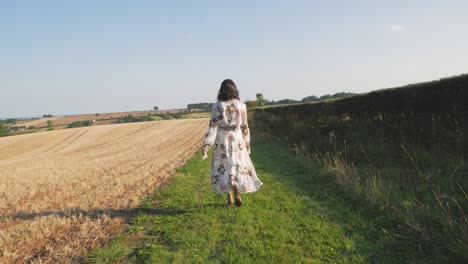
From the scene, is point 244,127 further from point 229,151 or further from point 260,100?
point 260,100

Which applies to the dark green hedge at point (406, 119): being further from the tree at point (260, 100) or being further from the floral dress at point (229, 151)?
the tree at point (260, 100)

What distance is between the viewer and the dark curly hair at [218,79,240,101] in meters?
6.32

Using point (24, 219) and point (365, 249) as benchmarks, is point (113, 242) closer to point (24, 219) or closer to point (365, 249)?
point (24, 219)

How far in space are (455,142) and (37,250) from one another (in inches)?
367

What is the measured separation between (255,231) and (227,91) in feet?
9.61

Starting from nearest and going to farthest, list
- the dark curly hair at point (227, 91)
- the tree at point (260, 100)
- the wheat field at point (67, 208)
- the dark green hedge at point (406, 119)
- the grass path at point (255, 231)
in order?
the grass path at point (255, 231) → the wheat field at point (67, 208) → the dark curly hair at point (227, 91) → the dark green hedge at point (406, 119) → the tree at point (260, 100)

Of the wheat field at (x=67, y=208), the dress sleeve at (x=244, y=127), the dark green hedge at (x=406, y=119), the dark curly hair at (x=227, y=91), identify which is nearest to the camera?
the wheat field at (x=67, y=208)

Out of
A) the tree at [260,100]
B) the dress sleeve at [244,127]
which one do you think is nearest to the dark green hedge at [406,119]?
the dress sleeve at [244,127]

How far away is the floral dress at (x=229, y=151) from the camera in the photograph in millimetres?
6156

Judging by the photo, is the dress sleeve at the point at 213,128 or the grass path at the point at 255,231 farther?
the dress sleeve at the point at 213,128

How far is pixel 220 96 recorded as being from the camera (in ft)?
20.9

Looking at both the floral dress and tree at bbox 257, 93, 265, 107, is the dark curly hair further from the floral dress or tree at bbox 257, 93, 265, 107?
tree at bbox 257, 93, 265, 107

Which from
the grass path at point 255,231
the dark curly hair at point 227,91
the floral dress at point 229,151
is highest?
the dark curly hair at point 227,91

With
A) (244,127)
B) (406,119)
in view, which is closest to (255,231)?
(244,127)
